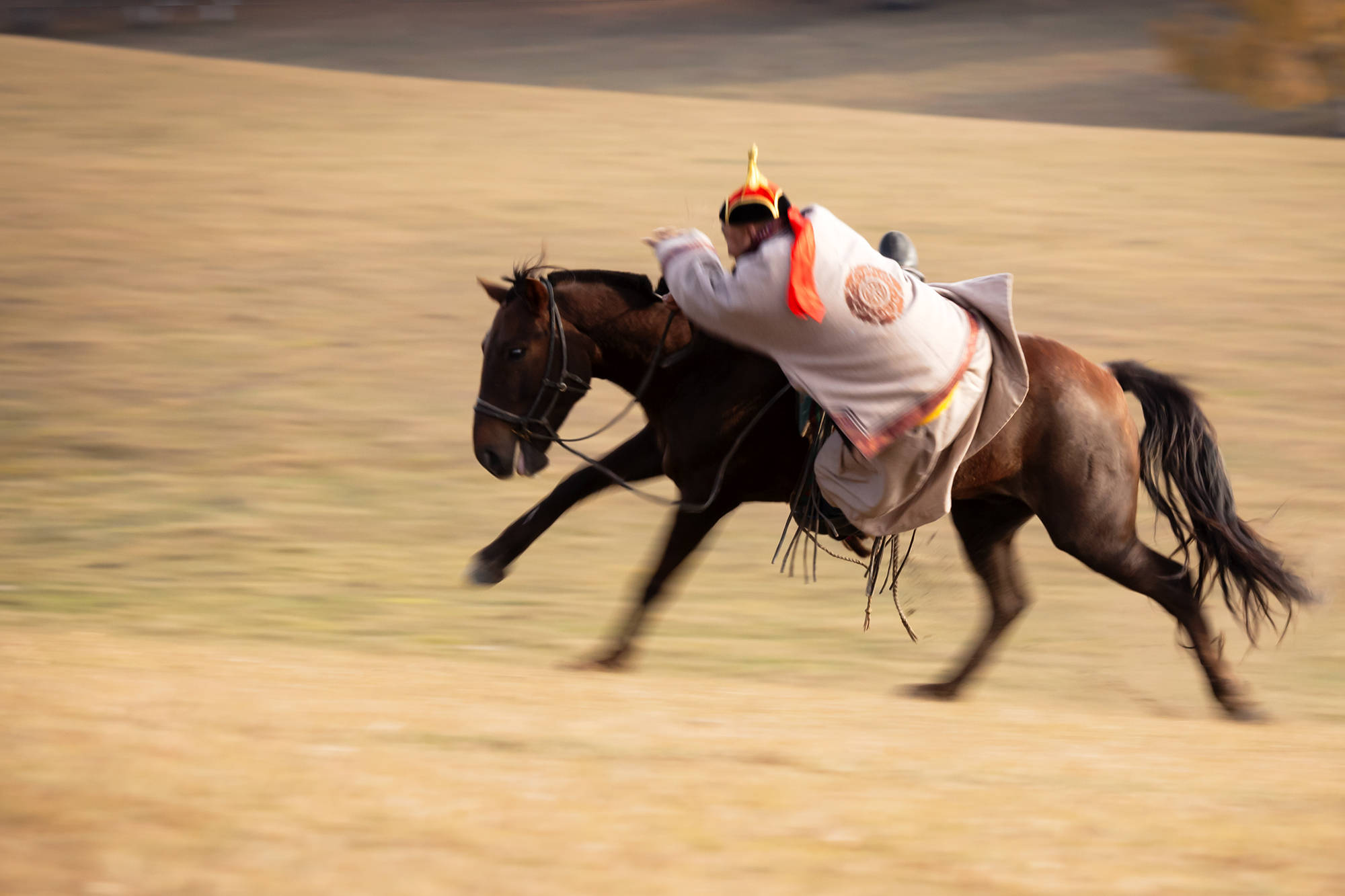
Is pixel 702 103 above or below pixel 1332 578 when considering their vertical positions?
above

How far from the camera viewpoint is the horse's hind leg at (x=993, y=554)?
5203mm

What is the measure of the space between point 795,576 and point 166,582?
2881mm

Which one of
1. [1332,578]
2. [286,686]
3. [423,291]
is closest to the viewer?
[286,686]

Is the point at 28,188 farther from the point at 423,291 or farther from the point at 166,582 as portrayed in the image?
the point at 166,582

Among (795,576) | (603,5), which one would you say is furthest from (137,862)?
(603,5)

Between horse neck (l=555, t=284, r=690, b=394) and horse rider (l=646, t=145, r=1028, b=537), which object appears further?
horse neck (l=555, t=284, r=690, b=394)

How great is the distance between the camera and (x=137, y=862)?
2.56 meters

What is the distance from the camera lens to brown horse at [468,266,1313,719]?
469 cm

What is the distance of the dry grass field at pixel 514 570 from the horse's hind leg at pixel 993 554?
0.33m

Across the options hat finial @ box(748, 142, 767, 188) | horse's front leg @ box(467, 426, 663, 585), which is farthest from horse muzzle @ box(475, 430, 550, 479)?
hat finial @ box(748, 142, 767, 188)

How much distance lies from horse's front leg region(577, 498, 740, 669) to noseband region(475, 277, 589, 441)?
0.52m

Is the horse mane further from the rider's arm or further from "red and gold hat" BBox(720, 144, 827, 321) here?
"red and gold hat" BBox(720, 144, 827, 321)

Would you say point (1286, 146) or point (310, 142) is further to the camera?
point (1286, 146)

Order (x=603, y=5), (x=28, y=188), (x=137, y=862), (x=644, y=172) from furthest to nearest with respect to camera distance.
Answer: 1. (x=603, y=5)
2. (x=644, y=172)
3. (x=28, y=188)
4. (x=137, y=862)
